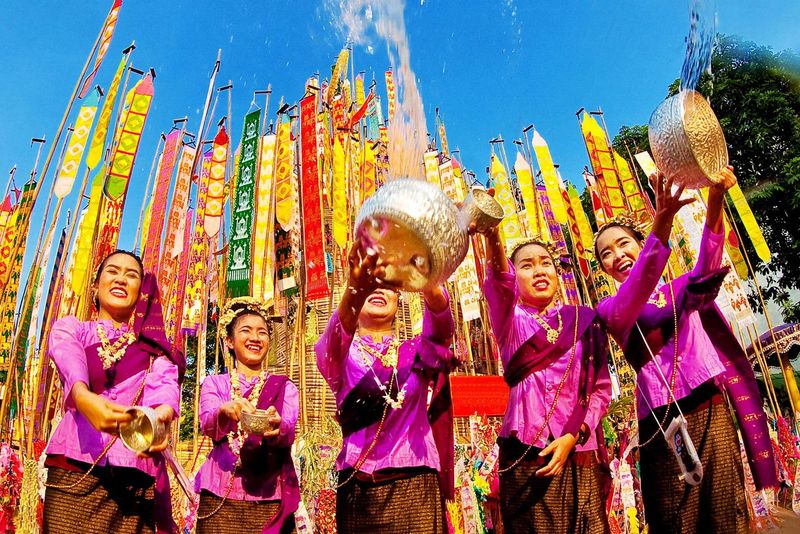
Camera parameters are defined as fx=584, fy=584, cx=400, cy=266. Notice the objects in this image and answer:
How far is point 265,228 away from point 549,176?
435 centimetres

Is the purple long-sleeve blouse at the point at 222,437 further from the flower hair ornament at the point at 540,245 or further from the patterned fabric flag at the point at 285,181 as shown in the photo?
the patterned fabric flag at the point at 285,181

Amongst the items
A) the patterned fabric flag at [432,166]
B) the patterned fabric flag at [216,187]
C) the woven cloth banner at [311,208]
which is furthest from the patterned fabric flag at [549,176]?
the patterned fabric flag at [216,187]

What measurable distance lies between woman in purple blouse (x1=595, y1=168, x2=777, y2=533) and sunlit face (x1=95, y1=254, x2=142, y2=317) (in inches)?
80.2

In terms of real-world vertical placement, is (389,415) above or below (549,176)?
below

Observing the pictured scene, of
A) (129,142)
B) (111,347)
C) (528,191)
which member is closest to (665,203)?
(111,347)

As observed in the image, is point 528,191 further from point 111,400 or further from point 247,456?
point 111,400

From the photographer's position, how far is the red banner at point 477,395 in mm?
7230

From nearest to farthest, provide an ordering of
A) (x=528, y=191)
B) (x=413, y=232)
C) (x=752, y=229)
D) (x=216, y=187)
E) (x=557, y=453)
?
(x=413, y=232)
(x=557, y=453)
(x=216, y=187)
(x=752, y=229)
(x=528, y=191)

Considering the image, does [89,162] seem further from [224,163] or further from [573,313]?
[573,313]

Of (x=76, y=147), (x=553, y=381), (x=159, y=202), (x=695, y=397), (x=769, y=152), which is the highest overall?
(x=769, y=152)

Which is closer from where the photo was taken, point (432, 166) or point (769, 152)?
point (432, 166)

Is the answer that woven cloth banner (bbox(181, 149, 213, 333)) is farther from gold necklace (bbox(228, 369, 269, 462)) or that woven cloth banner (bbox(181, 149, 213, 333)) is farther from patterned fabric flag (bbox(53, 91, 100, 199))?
gold necklace (bbox(228, 369, 269, 462))

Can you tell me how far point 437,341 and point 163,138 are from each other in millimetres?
6784

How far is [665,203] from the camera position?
2.14 meters
